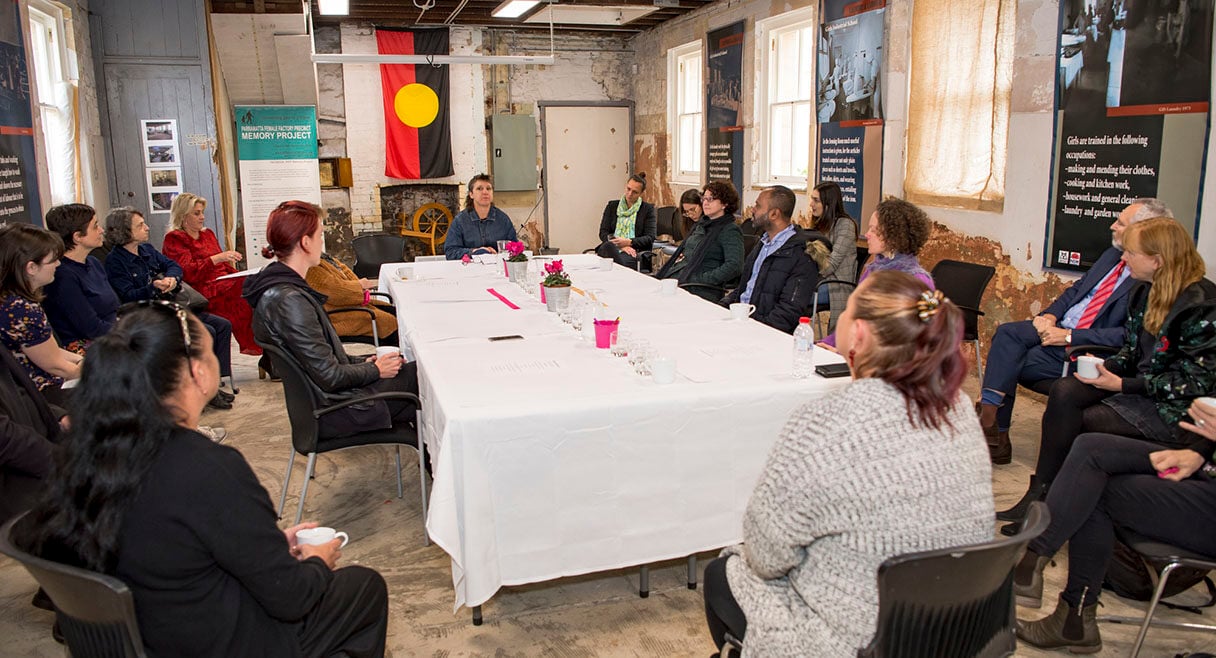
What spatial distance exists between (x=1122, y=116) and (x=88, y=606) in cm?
503

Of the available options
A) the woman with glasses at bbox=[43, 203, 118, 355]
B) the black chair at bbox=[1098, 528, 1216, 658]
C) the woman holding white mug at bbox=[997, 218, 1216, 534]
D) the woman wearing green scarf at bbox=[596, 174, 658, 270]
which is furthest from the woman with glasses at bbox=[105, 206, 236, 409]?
the black chair at bbox=[1098, 528, 1216, 658]

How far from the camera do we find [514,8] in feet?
28.6

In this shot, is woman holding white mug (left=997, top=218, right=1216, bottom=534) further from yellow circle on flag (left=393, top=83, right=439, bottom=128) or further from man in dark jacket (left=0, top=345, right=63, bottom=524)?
yellow circle on flag (left=393, top=83, right=439, bottom=128)

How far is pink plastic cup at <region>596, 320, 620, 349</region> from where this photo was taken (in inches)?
129

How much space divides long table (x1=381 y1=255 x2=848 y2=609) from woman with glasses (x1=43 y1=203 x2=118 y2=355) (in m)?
2.04

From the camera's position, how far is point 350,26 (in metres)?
10.7

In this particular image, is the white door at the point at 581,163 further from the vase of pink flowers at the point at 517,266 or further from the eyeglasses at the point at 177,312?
the eyeglasses at the point at 177,312

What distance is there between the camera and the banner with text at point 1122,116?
4.20m

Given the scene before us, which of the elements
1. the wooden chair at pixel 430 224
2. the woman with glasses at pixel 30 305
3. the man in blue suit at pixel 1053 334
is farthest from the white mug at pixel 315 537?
the wooden chair at pixel 430 224

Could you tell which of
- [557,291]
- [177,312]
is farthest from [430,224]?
[177,312]

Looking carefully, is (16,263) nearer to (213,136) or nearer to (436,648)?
(436,648)

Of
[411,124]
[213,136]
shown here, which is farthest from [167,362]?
[411,124]

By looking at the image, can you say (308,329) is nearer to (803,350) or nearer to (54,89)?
(803,350)

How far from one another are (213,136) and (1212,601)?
8217mm
